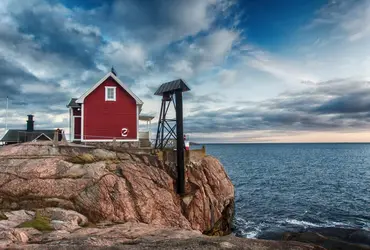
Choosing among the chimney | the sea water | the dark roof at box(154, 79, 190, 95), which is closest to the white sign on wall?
the dark roof at box(154, 79, 190, 95)

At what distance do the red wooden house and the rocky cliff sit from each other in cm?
688

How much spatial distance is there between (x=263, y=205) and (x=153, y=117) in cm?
2066

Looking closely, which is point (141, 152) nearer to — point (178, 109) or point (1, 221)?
point (178, 109)

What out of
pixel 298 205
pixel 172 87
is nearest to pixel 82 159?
pixel 172 87

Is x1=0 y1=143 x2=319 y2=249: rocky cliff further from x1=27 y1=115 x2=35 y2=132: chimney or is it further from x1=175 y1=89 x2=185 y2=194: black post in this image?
x1=27 y1=115 x2=35 y2=132: chimney

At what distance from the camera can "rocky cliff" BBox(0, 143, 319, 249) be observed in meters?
12.0

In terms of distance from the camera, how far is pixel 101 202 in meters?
A: 17.8

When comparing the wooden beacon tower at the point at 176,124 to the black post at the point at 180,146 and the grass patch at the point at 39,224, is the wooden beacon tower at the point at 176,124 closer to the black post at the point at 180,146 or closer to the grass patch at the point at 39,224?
the black post at the point at 180,146

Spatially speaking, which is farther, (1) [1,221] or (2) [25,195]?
(2) [25,195]

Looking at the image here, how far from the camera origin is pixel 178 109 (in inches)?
1025

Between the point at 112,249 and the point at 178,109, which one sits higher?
the point at 178,109

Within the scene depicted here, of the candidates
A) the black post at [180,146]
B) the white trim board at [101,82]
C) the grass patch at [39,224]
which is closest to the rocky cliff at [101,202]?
the grass patch at [39,224]

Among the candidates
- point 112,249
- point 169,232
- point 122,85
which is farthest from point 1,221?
point 122,85

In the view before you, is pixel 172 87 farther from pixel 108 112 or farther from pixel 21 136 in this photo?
pixel 21 136
